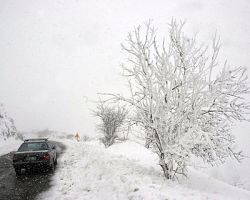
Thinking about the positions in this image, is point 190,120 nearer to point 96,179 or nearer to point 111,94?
point 111,94

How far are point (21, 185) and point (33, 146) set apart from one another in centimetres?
304

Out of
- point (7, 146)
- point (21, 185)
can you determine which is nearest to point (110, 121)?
point (7, 146)

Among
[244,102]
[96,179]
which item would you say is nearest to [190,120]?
[244,102]

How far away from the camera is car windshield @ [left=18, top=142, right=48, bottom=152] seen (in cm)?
1315

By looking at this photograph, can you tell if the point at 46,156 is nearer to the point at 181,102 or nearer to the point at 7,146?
the point at 181,102

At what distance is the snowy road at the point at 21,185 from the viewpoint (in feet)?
30.2

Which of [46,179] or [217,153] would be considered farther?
[46,179]

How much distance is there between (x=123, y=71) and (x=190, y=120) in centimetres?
328

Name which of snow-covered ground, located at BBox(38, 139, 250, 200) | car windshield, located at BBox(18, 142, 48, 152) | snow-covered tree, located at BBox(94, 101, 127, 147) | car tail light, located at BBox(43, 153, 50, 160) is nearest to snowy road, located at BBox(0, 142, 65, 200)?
snow-covered ground, located at BBox(38, 139, 250, 200)

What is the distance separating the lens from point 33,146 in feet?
44.1

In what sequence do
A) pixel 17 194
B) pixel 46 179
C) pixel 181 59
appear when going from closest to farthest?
1. pixel 17 194
2. pixel 181 59
3. pixel 46 179

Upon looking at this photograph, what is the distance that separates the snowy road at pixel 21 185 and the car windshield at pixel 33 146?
4.01 feet

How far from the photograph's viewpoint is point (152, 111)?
10.4 meters

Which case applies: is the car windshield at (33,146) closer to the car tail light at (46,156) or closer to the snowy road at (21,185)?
the car tail light at (46,156)
